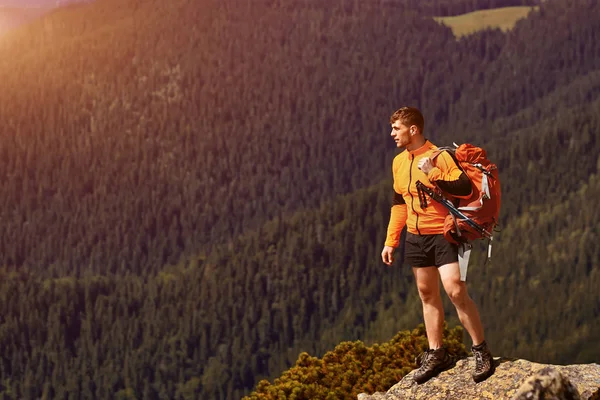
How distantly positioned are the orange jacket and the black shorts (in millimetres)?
96

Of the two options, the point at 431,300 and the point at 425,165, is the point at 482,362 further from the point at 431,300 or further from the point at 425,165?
the point at 425,165

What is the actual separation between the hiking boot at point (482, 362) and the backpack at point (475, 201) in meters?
1.77

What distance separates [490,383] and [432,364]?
3.45 ft

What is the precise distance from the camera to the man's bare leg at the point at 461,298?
14.4m

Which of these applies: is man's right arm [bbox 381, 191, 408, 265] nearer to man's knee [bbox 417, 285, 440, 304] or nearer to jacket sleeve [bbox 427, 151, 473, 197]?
man's knee [bbox 417, 285, 440, 304]

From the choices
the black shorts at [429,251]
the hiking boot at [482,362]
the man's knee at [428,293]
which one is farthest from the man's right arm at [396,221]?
the hiking boot at [482,362]

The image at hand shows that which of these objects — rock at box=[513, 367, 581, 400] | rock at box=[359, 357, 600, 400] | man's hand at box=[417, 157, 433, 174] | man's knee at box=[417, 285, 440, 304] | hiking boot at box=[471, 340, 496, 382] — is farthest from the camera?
man's knee at box=[417, 285, 440, 304]

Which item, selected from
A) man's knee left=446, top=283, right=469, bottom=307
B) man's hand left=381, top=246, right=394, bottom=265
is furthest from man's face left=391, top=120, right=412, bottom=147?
man's knee left=446, top=283, right=469, bottom=307

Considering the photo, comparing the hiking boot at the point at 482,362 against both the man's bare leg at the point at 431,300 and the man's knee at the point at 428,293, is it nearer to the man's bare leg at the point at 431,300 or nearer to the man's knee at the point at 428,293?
the man's bare leg at the point at 431,300

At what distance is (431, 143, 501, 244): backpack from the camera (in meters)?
14.0

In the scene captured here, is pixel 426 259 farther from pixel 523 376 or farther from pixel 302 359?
pixel 302 359

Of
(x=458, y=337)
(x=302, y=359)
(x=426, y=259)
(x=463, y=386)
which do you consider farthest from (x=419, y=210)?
(x=302, y=359)

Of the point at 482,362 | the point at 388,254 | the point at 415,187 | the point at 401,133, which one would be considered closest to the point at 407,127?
the point at 401,133

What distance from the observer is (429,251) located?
1474 centimetres
